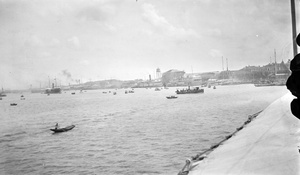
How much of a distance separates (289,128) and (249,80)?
7409 inches

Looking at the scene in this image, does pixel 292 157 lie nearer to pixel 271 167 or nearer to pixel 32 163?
pixel 271 167

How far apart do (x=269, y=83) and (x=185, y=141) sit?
5048 inches

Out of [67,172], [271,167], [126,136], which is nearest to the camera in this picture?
[271,167]

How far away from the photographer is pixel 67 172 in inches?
642

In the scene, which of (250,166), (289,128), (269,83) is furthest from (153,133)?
(269,83)

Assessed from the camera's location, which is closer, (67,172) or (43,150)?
(67,172)

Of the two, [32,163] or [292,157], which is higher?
[292,157]

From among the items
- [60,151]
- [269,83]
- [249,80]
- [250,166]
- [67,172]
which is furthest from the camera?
[249,80]

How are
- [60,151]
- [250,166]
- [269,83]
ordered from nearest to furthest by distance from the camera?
[250,166]
[60,151]
[269,83]

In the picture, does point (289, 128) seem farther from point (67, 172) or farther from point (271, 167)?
point (67, 172)

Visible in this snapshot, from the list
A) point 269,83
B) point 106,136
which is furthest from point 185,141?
point 269,83

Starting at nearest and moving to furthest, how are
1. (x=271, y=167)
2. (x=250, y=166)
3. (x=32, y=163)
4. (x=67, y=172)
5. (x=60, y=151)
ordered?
1. (x=271, y=167)
2. (x=250, y=166)
3. (x=67, y=172)
4. (x=32, y=163)
5. (x=60, y=151)

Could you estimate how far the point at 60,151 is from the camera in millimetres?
22578

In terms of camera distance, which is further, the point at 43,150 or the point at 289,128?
the point at 43,150
